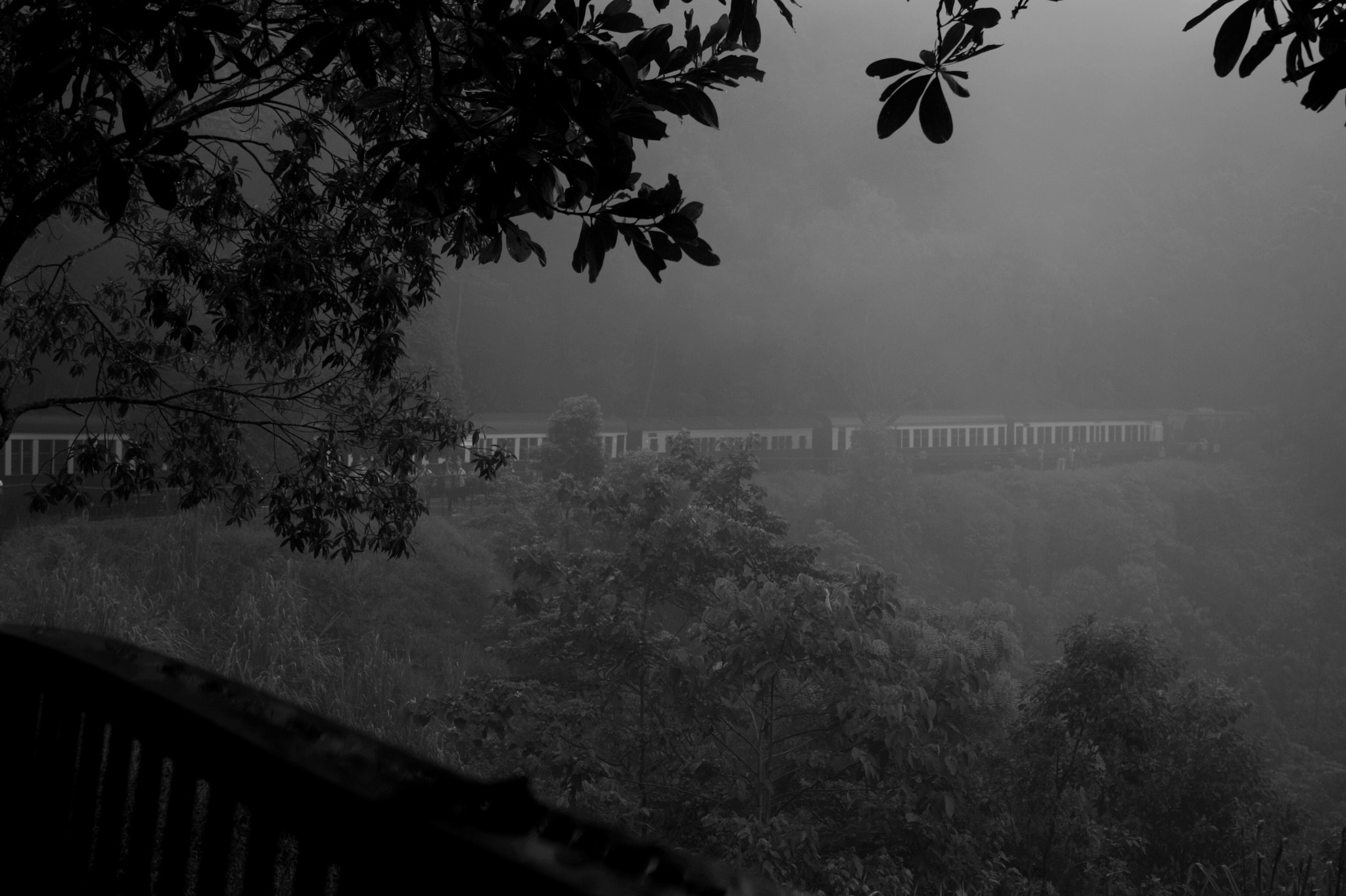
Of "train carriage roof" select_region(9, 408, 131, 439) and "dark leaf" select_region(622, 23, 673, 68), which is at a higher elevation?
"dark leaf" select_region(622, 23, 673, 68)

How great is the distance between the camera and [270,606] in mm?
13109

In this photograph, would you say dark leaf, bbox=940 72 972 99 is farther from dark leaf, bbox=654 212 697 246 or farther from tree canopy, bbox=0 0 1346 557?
dark leaf, bbox=654 212 697 246

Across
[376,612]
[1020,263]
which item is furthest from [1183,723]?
[1020,263]

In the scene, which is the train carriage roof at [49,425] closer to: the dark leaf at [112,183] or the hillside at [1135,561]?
the hillside at [1135,561]

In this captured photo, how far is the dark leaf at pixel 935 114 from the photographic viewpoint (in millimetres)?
1672

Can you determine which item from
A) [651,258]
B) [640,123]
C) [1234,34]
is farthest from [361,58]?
[1234,34]

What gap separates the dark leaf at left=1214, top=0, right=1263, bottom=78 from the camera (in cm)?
162

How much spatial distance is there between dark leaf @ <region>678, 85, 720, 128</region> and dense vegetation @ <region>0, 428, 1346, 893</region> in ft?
10.3

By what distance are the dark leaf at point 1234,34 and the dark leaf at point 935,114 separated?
48 cm

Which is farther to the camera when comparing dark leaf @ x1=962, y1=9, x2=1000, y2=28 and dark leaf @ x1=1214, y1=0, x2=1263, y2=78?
dark leaf @ x1=962, y1=9, x2=1000, y2=28

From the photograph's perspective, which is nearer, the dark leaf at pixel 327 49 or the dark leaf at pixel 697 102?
the dark leaf at pixel 327 49

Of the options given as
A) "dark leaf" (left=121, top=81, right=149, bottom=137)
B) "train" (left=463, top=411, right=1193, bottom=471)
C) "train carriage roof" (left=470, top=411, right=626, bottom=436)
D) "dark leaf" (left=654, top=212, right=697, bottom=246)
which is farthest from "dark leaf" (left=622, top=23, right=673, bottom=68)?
"train" (left=463, top=411, right=1193, bottom=471)

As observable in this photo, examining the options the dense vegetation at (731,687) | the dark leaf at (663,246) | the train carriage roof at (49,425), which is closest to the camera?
the dark leaf at (663,246)

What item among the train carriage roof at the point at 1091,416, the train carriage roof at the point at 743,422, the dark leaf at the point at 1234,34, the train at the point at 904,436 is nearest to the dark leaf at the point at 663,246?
the dark leaf at the point at 1234,34
